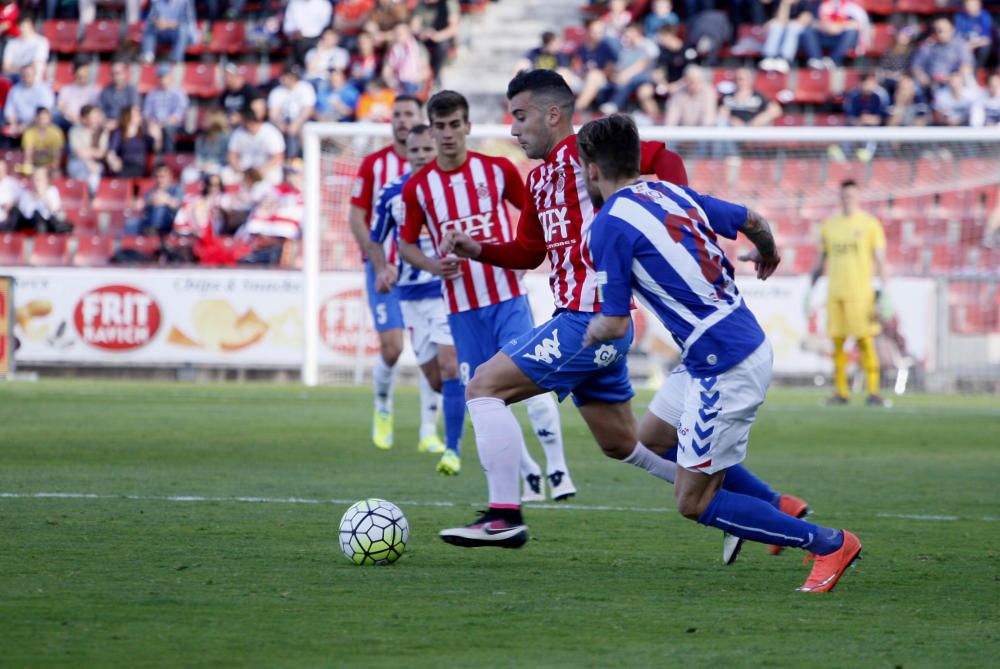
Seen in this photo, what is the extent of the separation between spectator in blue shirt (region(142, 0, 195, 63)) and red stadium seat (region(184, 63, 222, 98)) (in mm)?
421

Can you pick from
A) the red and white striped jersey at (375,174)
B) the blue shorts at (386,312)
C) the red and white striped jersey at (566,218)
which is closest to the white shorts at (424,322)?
the red and white striped jersey at (375,174)

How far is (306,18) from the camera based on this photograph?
25.0m

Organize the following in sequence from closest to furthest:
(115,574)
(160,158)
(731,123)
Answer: (115,574)
(731,123)
(160,158)

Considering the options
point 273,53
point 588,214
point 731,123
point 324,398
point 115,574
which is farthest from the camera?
point 273,53

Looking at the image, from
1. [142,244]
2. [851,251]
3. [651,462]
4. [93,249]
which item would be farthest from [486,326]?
[93,249]

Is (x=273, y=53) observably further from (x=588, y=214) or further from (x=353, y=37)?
(x=588, y=214)

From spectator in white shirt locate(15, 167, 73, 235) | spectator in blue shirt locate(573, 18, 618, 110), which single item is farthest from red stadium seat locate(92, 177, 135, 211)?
spectator in blue shirt locate(573, 18, 618, 110)

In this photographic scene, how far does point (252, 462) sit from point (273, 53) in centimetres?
1630

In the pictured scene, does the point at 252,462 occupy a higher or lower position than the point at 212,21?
lower

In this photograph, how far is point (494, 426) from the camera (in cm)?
633

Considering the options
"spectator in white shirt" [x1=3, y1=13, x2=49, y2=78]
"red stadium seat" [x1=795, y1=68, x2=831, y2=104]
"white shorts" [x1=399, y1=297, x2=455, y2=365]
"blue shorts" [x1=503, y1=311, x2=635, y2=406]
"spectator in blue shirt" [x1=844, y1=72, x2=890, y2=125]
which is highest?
"spectator in white shirt" [x1=3, y1=13, x2=49, y2=78]

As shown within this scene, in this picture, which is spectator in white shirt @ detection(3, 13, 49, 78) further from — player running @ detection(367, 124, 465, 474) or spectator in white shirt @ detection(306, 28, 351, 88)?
player running @ detection(367, 124, 465, 474)

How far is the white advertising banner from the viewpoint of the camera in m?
18.9

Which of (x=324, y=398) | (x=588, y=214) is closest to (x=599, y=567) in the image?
(x=588, y=214)
